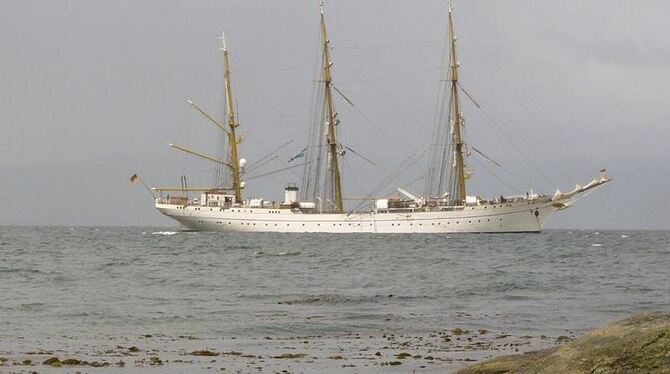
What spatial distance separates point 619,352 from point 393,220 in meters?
101

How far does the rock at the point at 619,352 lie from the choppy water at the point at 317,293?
1236 centimetres

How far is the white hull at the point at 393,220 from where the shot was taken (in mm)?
109188

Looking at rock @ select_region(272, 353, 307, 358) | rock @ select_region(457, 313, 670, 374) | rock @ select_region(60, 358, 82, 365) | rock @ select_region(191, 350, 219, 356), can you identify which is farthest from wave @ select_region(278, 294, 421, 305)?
rock @ select_region(457, 313, 670, 374)

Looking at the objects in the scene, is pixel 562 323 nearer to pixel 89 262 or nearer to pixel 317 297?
pixel 317 297

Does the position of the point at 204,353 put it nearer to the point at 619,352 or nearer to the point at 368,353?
the point at 368,353

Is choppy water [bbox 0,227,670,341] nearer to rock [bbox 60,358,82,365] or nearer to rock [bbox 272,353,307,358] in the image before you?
rock [bbox 272,353,307,358]

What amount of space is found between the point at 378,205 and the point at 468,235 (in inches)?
466

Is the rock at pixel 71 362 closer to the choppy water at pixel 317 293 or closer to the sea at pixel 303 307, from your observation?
the sea at pixel 303 307

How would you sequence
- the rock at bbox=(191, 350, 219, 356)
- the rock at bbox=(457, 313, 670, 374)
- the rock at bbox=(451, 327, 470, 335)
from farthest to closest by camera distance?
the rock at bbox=(451, 327, 470, 335) < the rock at bbox=(191, 350, 219, 356) < the rock at bbox=(457, 313, 670, 374)

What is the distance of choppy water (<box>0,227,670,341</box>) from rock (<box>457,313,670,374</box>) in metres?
12.4

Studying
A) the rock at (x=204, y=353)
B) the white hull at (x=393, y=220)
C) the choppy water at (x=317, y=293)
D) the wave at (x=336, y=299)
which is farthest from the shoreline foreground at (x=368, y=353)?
the white hull at (x=393, y=220)

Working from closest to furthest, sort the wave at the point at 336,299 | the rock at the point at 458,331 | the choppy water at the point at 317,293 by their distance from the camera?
the rock at the point at 458,331, the choppy water at the point at 317,293, the wave at the point at 336,299

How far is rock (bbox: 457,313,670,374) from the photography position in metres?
9.49

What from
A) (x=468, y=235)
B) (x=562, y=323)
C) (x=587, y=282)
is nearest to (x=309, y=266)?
(x=587, y=282)
